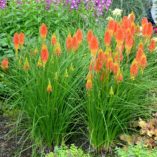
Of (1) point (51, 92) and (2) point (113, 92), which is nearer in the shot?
(2) point (113, 92)

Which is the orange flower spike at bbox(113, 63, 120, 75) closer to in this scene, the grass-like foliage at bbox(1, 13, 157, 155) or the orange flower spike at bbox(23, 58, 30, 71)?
the grass-like foliage at bbox(1, 13, 157, 155)

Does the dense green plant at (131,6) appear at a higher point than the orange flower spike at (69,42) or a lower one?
lower

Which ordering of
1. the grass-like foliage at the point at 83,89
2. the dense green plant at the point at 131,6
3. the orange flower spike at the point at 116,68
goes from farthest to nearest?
the dense green plant at the point at 131,6, the grass-like foliage at the point at 83,89, the orange flower spike at the point at 116,68

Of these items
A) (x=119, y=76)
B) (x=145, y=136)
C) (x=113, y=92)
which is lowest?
(x=145, y=136)

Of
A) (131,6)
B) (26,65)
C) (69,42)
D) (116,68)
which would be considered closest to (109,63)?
(116,68)

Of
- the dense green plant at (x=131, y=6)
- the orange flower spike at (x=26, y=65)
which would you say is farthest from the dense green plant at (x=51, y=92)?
the dense green plant at (x=131, y=6)

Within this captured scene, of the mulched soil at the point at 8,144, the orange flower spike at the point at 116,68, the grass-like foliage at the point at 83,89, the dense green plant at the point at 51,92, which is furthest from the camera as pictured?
the mulched soil at the point at 8,144

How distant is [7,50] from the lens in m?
4.62

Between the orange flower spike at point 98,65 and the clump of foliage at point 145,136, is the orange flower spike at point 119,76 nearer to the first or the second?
the orange flower spike at point 98,65

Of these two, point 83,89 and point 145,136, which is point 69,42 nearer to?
point 83,89

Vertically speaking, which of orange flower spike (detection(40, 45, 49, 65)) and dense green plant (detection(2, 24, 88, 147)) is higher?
orange flower spike (detection(40, 45, 49, 65))

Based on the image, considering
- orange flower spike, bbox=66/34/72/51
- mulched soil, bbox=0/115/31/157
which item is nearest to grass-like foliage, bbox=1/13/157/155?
orange flower spike, bbox=66/34/72/51

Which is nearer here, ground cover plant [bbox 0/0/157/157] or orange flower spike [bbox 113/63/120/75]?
orange flower spike [bbox 113/63/120/75]

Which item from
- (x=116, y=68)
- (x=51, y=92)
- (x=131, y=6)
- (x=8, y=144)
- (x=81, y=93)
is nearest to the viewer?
(x=116, y=68)
